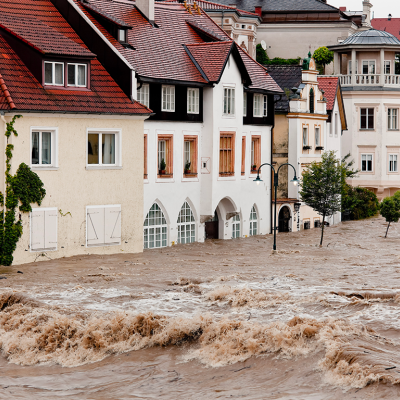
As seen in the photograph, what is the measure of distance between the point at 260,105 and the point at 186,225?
9.09 meters

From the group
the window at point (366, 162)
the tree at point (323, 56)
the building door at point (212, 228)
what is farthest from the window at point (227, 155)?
the tree at point (323, 56)

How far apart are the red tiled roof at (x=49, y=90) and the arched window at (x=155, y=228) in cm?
574

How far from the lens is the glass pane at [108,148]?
35188 millimetres

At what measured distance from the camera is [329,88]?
5578 cm

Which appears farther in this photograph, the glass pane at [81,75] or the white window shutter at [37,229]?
the glass pane at [81,75]

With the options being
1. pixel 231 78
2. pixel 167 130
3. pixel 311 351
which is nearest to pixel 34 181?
pixel 167 130

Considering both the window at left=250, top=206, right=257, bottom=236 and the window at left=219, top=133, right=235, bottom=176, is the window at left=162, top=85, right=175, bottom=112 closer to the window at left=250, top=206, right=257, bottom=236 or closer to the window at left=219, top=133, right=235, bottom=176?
the window at left=219, top=133, right=235, bottom=176

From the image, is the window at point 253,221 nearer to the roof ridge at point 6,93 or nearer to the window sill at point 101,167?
the window sill at point 101,167

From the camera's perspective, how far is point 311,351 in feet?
62.2

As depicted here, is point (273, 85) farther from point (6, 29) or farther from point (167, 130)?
point (6, 29)

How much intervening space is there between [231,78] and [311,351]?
25.5 meters

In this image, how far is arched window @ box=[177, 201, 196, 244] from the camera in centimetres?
4128

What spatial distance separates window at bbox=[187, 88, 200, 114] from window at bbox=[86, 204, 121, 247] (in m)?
8.23

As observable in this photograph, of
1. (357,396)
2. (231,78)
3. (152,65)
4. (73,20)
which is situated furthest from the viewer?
(231,78)
